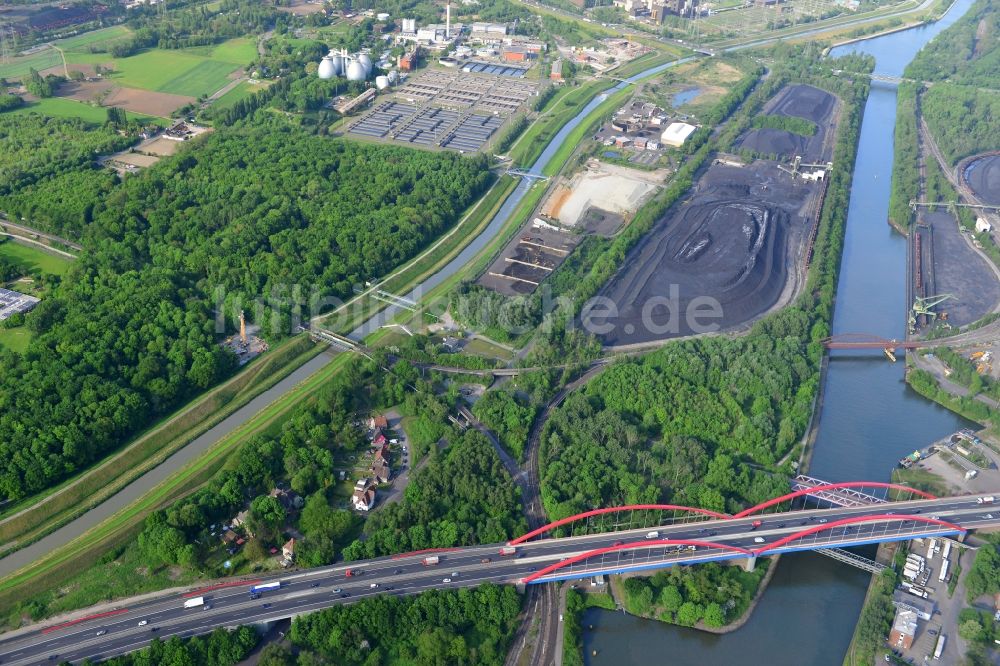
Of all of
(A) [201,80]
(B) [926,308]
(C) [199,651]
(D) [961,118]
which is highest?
(D) [961,118]

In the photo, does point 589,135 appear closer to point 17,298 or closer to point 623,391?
point 623,391

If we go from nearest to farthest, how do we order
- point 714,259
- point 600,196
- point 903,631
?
point 903,631 → point 714,259 → point 600,196

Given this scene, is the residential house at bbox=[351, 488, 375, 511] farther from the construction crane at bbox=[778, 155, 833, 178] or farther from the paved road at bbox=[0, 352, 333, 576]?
the construction crane at bbox=[778, 155, 833, 178]

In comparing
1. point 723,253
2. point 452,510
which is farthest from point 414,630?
point 723,253

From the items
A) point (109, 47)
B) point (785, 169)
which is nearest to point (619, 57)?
point (785, 169)

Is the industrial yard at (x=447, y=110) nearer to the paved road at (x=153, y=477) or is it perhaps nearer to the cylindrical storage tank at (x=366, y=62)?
the cylindrical storage tank at (x=366, y=62)

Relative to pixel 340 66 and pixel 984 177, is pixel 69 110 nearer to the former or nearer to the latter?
pixel 340 66
